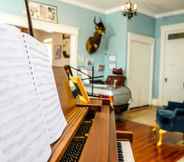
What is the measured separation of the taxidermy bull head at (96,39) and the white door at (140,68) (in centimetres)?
77

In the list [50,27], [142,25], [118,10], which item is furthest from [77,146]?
[142,25]

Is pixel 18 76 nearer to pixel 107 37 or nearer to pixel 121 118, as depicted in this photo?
pixel 121 118

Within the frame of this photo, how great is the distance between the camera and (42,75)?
2.81 feet

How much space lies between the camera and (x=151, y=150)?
3.15 m

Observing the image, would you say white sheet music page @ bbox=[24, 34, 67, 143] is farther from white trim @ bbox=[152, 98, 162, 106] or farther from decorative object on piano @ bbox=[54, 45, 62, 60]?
white trim @ bbox=[152, 98, 162, 106]

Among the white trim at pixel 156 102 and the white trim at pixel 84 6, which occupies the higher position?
the white trim at pixel 84 6

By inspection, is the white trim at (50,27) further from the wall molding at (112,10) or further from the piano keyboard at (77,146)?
the piano keyboard at (77,146)

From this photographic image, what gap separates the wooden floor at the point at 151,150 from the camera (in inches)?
113

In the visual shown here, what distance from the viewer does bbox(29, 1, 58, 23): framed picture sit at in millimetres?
4559

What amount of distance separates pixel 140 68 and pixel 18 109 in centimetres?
597

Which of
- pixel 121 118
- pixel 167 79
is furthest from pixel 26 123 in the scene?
pixel 167 79

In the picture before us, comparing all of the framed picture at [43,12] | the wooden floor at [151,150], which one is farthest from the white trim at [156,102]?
the framed picture at [43,12]

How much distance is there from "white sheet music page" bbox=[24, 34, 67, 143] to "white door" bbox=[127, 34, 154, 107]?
5037mm

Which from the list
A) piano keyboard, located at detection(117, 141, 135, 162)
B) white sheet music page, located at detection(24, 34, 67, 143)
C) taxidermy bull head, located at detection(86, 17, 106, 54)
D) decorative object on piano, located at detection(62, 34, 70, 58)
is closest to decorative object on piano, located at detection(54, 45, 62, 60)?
decorative object on piano, located at detection(62, 34, 70, 58)
